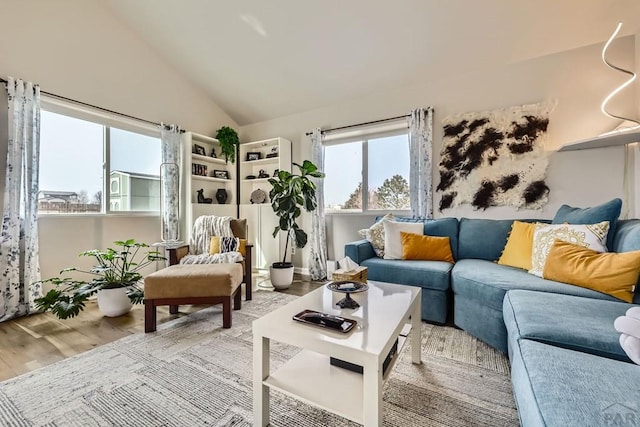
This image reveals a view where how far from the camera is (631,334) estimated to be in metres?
0.86

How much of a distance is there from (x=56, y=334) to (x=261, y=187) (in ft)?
9.83

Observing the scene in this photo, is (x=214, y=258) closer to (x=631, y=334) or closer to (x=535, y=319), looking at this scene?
(x=535, y=319)

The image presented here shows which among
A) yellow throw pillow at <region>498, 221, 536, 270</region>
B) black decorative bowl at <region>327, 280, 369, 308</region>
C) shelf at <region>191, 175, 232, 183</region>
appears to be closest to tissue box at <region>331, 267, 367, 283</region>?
black decorative bowl at <region>327, 280, 369, 308</region>

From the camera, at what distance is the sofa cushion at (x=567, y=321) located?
1.00 meters

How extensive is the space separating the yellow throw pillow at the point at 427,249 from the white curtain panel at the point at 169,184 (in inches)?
115

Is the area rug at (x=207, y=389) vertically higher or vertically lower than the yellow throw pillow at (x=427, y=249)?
lower

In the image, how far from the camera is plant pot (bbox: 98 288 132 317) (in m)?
2.31

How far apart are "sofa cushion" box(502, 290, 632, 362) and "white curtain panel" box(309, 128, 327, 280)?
244cm

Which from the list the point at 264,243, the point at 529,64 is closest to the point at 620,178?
the point at 529,64

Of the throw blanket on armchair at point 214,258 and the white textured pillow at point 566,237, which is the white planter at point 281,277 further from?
the white textured pillow at point 566,237

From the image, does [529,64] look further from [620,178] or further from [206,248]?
[206,248]

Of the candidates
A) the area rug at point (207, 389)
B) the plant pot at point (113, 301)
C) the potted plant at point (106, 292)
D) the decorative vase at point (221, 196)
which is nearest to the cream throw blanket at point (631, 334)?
the area rug at point (207, 389)

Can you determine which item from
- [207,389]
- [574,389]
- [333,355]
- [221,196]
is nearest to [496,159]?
[574,389]

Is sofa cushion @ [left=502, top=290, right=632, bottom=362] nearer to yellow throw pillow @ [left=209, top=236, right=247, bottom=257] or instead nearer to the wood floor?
yellow throw pillow @ [left=209, top=236, right=247, bottom=257]
